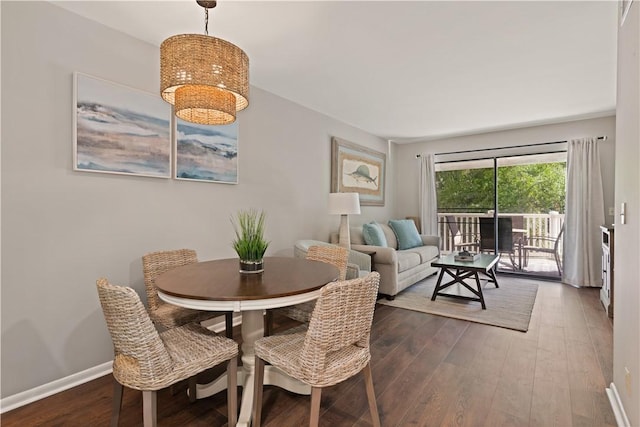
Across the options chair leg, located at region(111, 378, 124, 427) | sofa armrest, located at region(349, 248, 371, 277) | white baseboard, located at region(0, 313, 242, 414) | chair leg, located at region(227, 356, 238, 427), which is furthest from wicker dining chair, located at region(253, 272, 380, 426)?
sofa armrest, located at region(349, 248, 371, 277)

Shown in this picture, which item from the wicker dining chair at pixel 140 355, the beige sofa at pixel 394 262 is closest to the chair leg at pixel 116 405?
the wicker dining chair at pixel 140 355

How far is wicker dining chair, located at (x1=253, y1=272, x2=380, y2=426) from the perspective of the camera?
4.41 ft

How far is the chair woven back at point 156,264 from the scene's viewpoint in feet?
6.97

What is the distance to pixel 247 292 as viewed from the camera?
4.97 ft

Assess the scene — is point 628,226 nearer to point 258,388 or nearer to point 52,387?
point 258,388

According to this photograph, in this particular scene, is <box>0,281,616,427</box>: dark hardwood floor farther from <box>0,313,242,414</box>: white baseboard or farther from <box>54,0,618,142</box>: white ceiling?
<box>54,0,618,142</box>: white ceiling

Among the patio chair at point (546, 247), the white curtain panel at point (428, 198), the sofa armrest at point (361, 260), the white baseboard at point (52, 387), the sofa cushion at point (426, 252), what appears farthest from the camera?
the white curtain panel at point (428, 198)

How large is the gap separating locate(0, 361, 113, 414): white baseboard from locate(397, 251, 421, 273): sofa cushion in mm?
3134

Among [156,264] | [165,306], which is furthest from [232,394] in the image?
[156,264]

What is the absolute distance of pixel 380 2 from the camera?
6.57 ft

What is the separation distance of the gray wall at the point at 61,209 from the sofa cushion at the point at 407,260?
7.91 feet

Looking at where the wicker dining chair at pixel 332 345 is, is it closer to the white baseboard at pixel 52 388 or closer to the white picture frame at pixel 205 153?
the white baseboard at pixel 52 388

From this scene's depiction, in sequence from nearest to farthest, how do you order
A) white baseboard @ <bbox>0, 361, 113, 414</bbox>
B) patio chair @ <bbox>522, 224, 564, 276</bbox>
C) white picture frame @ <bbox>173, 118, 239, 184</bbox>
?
1. white baseboard @ <bbox>0, 361, 113, 414</bbox>
2. white picture frame @ <bbox>173, 118, 239, 184</bbox>
3. patio chair @ <bbox>522, 224, 564, 276</bbox>

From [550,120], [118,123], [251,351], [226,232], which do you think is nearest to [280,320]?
[226,232]
